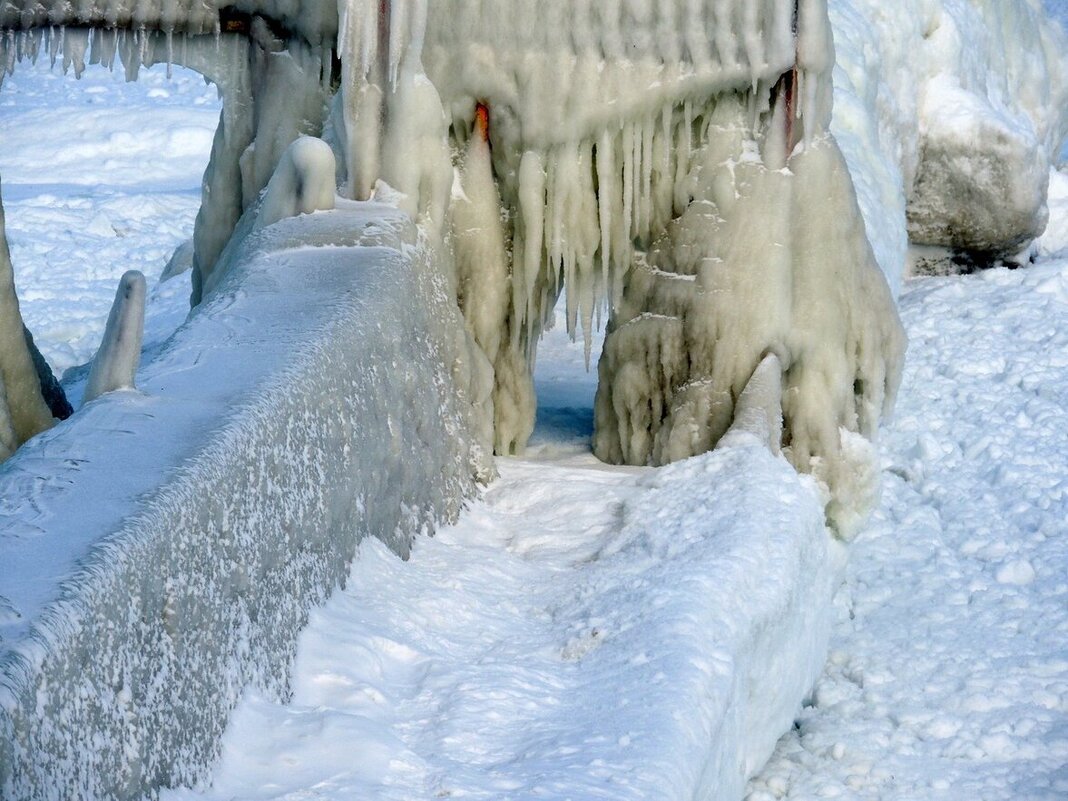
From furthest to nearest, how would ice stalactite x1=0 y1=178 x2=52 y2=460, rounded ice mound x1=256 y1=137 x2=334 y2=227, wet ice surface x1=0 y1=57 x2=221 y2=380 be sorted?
wet ice surface x1=0 y1=57 x2=221 y2=380 < rounded ice mound x1=256 y1=137 x2=334 y2=227 < ice stalactite x1=0 y1=178 x2=52 y2=460

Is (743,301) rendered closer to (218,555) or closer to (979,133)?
(218,555)

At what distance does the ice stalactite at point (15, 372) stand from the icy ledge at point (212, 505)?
0.76 meters

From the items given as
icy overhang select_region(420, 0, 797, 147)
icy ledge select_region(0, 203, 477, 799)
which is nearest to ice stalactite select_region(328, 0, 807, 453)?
icy overhang select_region(420, 0, 797, 147)

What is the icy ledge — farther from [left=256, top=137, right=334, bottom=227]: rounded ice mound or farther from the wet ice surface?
the wet ice surface

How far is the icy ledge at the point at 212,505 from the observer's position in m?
3.19

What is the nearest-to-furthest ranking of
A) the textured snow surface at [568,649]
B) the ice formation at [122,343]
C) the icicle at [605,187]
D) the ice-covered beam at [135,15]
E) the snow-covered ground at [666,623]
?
the textured snow surface at [568,649] → the snow-covered ground at [666,623] → the ice formation at [122,343] → the icicle at [605,187] → the ice-covered beam at [135,15]

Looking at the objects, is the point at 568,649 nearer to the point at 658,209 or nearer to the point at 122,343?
the point at 122,343

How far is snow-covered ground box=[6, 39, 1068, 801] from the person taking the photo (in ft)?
13.2

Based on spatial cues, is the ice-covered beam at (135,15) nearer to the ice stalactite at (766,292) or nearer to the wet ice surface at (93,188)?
the ice stalactite at (766,292)

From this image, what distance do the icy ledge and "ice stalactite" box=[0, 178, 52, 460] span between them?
755 mm

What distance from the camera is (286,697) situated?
13.4 feet

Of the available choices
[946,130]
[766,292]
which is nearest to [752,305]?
[766,292]

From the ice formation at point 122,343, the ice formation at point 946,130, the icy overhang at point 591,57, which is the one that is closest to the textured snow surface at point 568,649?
the ice formation at point 122,343

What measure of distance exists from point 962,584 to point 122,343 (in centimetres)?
469
